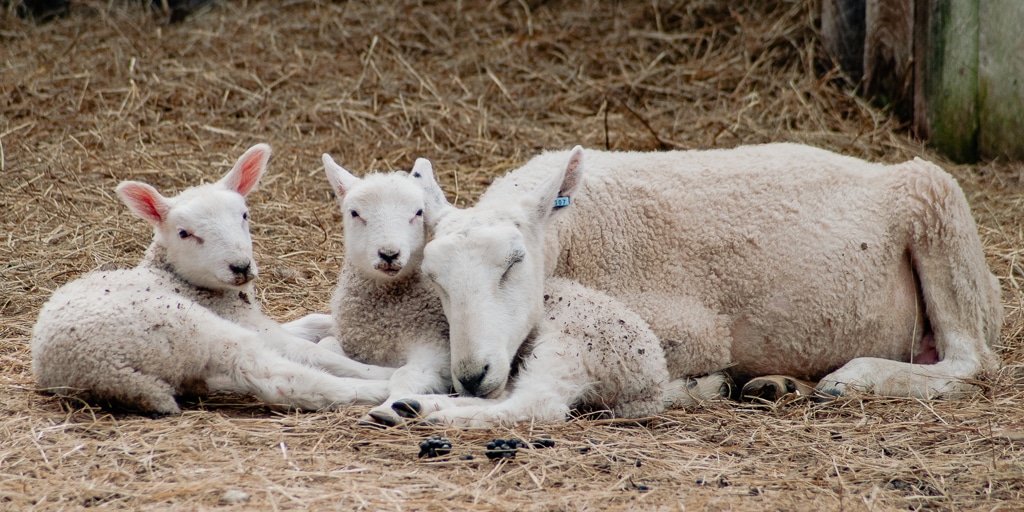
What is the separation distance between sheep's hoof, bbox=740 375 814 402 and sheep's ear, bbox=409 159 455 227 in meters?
1.56

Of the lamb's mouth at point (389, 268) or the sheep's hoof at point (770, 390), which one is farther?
the sheep's hoof at point (770, 390)

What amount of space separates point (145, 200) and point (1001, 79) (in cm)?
613

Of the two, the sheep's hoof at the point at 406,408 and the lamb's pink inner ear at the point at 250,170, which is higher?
the lamb's pink inner ear at the point at 250,170

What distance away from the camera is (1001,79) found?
7758 mm

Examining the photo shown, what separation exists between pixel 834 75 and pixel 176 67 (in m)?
5.67

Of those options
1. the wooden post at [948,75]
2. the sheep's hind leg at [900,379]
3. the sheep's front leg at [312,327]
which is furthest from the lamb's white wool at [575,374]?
the wooden post at [948,75]

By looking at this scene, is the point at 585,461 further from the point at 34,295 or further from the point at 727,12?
the point at 727,12

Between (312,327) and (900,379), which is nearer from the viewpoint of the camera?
(900,379)

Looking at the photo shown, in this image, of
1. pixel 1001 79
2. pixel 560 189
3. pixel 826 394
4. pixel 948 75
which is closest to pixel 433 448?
pixel 560 189

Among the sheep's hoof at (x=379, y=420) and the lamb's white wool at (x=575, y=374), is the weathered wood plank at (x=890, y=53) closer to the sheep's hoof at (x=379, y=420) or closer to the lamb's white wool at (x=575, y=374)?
the lamb's white wool at (x=575, y=374)

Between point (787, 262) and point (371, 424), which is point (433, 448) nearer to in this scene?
point (371, 424)

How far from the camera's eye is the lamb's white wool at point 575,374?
4.06 meters

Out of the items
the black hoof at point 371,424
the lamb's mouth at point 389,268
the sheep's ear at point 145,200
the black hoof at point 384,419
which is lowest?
the black hoof at point 371,424

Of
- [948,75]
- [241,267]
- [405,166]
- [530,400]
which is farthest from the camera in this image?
[948,75]
